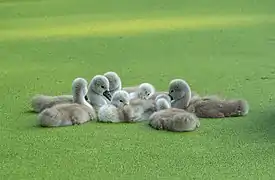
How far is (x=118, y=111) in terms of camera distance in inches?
148

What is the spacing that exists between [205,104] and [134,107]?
39 cm

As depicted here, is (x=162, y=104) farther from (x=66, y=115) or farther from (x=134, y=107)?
(x=66, y=115)

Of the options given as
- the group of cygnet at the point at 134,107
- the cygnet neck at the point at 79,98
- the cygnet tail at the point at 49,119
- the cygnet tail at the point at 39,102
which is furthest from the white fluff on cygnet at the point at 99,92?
the cygnet tail at the point at 49,119

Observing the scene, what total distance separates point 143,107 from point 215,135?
1.64 feet

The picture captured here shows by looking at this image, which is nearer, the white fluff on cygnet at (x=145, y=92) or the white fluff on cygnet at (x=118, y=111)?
the white fluff on cygnet at (x=118, y=111)

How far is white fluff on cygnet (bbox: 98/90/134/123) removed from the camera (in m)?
3.73

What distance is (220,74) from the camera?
5.06m

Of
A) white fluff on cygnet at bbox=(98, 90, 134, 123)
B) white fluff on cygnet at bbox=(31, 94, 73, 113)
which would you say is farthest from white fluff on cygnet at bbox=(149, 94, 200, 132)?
white fluff on cygnet at bbox=(31, 94, 73, 113)

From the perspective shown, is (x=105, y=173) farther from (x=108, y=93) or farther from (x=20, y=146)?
(x=108, y=93)

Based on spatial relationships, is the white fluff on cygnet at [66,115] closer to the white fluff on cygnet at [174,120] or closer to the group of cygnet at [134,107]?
the group of cygnet at [134,107]

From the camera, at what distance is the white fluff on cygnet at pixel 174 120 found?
11.5 ft

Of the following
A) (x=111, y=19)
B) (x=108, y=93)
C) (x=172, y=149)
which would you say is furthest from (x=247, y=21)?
(x=172, y=149)

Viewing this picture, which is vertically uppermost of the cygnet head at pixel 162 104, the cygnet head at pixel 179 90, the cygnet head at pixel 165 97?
the cygnet head at pixel 179 90

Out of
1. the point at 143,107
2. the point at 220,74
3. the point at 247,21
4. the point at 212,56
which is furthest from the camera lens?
the point at 247,21
